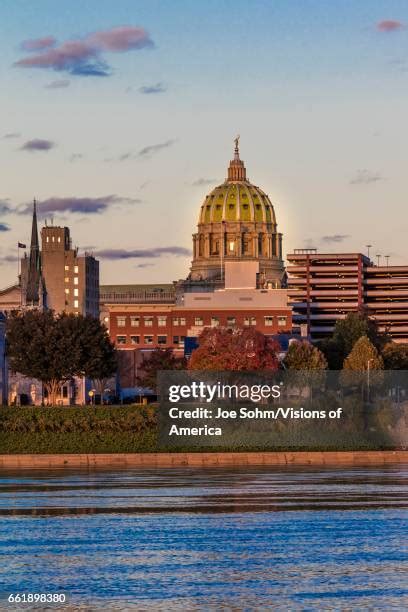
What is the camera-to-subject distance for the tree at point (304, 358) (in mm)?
138062

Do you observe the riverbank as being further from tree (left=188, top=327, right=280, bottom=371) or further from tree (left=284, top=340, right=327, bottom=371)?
tree (left=284, top=340, right=327, bottom=371)

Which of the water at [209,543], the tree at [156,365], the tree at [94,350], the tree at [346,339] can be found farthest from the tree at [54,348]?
the water at [209,543]

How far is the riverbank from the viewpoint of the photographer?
247 feet

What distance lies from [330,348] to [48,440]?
8792cm

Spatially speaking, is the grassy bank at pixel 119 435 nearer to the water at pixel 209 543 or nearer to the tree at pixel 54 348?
the water at pixel 209 543

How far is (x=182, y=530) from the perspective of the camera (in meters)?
40.1

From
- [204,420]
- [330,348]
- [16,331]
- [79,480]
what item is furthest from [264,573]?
[330,348]

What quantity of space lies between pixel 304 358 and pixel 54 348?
71.3 feet

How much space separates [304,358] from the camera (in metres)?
140

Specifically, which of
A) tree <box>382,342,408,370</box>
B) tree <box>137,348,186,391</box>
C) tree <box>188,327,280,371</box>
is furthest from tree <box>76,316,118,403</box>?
tree <box>382,342,408,370</box>

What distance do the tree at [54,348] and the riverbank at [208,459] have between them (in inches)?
2570

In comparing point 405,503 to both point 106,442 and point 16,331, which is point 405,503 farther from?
point 16,331

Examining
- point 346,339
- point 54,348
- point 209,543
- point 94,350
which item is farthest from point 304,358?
point 209,543

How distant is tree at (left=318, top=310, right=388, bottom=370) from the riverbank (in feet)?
281
